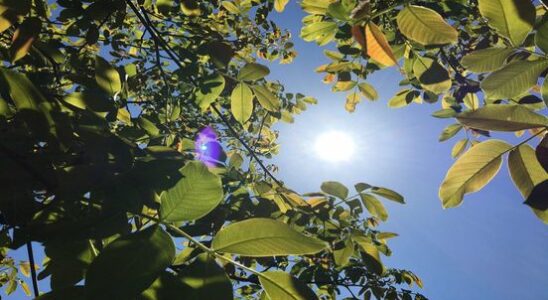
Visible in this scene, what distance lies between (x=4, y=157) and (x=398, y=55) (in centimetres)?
183

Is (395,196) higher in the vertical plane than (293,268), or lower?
higher

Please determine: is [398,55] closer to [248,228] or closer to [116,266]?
[248,228]

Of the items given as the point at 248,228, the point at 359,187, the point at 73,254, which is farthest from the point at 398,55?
the point at 73,254

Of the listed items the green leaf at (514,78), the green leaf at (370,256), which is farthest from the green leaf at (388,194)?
the green leaf at (514,78)

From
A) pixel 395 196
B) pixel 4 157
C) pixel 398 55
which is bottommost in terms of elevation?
pixel 395 196

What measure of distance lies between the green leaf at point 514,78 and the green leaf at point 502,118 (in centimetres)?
10

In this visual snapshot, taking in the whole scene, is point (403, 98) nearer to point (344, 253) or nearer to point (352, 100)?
point (352, 100)

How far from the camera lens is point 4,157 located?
996mm

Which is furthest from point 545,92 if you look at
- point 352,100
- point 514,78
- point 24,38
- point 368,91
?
point 352,100

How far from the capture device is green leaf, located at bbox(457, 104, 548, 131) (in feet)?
3.44

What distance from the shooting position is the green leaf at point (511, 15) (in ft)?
3.43

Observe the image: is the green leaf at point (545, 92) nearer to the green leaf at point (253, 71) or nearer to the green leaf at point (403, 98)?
the green leaf at point (253, 71)

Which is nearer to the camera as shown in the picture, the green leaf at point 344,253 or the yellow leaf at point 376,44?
the yellow leaf at point 376,44

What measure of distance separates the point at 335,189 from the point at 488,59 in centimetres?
77
